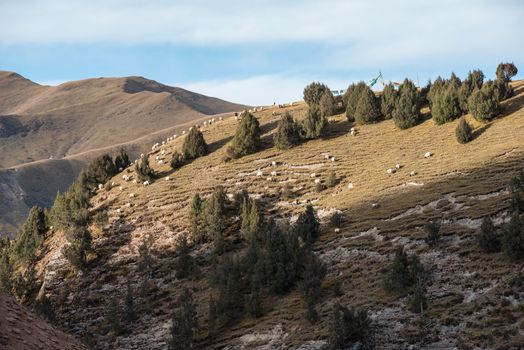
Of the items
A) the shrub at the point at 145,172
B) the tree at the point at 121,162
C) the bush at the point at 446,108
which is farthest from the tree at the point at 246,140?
the bush at the point at 446,108

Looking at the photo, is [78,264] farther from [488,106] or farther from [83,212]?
[488,106]

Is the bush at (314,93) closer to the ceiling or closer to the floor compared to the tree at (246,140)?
closer to the ceiling

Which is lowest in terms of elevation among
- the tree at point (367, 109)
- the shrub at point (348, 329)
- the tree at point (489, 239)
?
the shrub at point (348, 329)

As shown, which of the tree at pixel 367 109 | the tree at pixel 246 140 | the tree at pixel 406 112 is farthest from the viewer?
the tree at pixel 367 109

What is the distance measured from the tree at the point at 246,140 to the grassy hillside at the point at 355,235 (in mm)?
2020

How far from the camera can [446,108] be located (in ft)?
258

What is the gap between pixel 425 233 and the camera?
4562 cm

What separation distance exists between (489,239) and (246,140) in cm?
5280

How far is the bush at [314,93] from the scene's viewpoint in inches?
4166

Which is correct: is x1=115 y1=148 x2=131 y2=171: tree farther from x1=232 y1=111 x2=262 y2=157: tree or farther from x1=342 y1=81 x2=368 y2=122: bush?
Answer: x1=342 y1=81 x2=368 y2=122: bush

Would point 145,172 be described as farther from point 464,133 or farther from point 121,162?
point 464,133

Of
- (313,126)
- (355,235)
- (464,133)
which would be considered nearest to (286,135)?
(313,126)

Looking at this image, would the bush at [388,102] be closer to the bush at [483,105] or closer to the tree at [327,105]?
the tree at [327,105]

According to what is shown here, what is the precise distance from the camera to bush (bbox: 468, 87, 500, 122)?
72.8m
